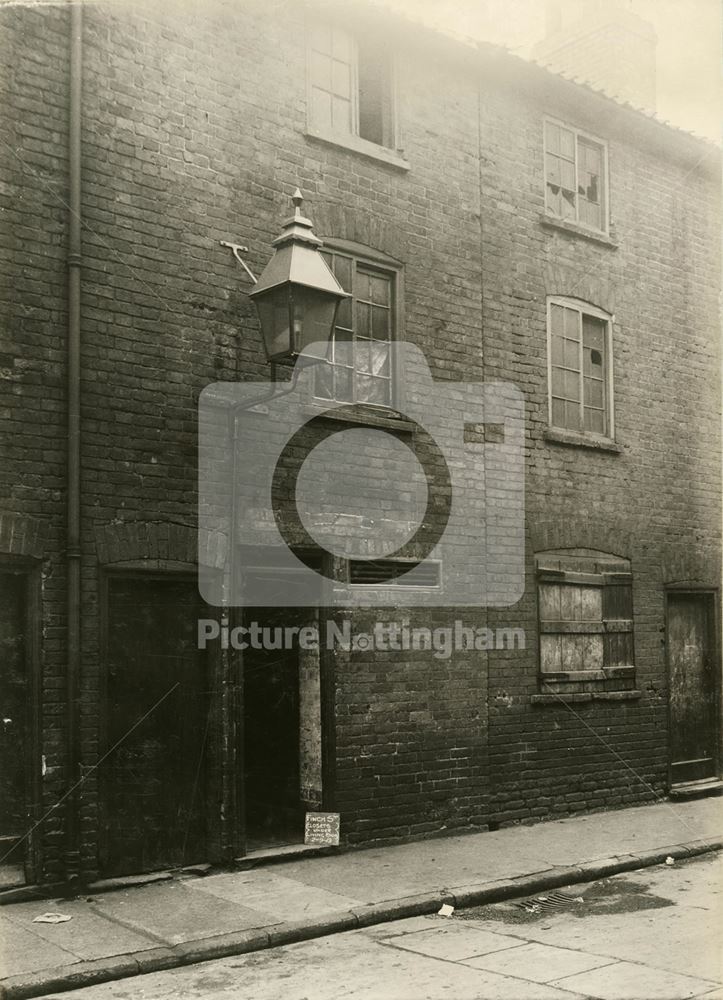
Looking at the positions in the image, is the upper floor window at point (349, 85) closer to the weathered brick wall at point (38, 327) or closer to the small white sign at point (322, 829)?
the weathered brick wall at point (38, 327)

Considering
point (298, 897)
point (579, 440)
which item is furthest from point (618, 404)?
point (298, 897)

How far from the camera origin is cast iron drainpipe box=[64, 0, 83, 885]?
7311mm

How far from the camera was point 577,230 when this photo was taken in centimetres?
1159

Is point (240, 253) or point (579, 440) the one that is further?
point (579, 440)

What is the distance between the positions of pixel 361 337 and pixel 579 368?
319 cm

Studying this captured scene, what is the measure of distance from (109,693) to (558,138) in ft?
26.4

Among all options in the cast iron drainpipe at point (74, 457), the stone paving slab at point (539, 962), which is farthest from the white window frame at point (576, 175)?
the stone paving slab at point (539, 962)

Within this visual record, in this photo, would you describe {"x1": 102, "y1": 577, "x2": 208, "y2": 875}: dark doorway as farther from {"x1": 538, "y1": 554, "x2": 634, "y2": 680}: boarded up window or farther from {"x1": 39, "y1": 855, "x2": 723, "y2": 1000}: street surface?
{"x1": 538, "y1": 554, "x2": 634, "y2": 680}: boarded up window

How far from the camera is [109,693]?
7742 millimetres

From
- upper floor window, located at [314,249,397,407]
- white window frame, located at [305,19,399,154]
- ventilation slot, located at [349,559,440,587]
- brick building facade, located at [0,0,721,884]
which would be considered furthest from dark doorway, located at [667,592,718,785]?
white window frame, located at [305,19,399,154]

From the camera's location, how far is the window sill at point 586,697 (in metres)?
10.6

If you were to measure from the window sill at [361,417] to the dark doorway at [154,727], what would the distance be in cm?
194

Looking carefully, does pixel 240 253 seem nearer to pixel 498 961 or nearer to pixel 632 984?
pixel 498 961

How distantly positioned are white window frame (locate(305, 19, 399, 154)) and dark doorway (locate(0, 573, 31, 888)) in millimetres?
4910
